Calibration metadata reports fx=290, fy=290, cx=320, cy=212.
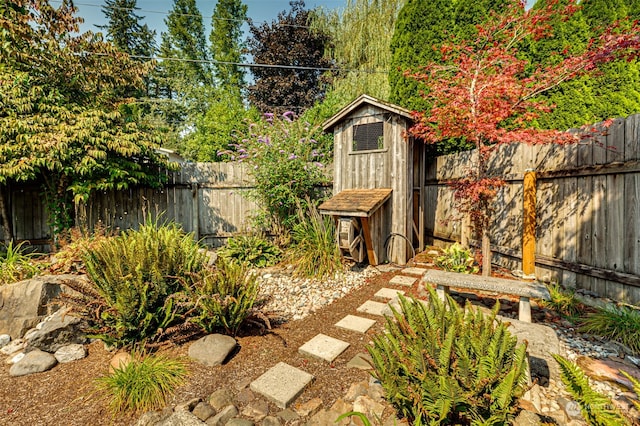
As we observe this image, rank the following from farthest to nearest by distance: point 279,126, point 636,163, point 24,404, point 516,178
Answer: point 279,126, point 516,178, point 636,163, point 24,404

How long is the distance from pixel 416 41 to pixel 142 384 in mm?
Answer: 7343

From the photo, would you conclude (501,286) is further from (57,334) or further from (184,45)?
(184,45)

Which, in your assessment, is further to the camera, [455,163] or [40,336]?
[455,163]

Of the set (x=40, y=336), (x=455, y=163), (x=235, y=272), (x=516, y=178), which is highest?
(x=455, y=163)

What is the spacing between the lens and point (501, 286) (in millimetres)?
2707

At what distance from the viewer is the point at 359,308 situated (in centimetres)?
345

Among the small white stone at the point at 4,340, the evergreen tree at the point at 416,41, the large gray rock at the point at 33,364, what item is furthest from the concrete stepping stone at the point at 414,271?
the small white stone at the point at 4,340

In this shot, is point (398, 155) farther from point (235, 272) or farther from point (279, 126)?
point (235, 272)

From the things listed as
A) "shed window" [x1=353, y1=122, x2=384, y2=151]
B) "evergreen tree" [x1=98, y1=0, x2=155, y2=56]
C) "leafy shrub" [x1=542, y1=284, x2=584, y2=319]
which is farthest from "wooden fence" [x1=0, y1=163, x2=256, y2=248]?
"evergreen tree" [x1=98, y1=0, x2=155, y2=56]

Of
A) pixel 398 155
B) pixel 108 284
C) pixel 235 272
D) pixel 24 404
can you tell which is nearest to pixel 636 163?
pixel 398 155

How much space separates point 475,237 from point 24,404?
5.75m

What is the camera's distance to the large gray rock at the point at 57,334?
2568 mm

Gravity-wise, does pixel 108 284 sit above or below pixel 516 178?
below

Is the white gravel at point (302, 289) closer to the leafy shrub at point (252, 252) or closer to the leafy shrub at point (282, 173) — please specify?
the leafy shrub at point (252, 252)
